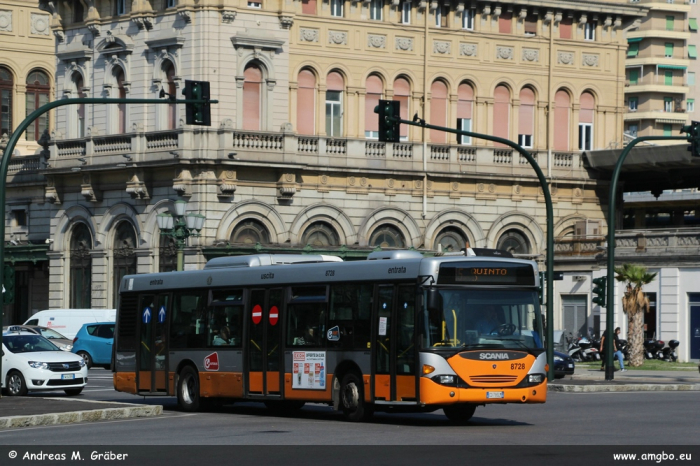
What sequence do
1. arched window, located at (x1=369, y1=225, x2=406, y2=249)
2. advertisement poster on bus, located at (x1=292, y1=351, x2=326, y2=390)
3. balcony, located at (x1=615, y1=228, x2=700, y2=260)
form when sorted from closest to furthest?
advertisement poster on bus, located at (x1=292, y1=351, x2=326, y2=390)
balcony, located at (x1=615, y1=228, x2=700, y2=260)
arched window, located at (x1=369, y1=225, x2=406, y2=249)

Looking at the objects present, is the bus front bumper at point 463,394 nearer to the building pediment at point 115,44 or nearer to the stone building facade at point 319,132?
the stone building facade at point 319,132

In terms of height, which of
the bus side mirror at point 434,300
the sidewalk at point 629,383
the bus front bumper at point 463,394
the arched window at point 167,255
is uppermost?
the arched window at point 167,255

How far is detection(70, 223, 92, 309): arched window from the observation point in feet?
183

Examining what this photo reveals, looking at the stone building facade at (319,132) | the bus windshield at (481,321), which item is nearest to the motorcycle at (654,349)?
the stone building facade at (319,132)

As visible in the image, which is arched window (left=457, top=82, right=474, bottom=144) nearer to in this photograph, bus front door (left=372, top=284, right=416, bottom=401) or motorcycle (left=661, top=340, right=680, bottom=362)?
motorcycle (left=661, top=340, right=680, bottom=362)

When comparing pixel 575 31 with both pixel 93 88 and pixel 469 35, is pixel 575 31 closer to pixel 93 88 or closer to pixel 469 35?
pixel 469 35

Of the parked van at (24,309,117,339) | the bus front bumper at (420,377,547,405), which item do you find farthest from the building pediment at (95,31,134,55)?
the bus front bumper at (420,377,547,405)

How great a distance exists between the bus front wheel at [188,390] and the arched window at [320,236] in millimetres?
25195

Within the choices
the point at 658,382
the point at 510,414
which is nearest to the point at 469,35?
the point at 658,382

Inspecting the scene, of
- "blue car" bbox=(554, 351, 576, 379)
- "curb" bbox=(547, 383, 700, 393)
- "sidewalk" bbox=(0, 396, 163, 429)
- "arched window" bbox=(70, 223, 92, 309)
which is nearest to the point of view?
"sidewalk" bbox=(0, 396, 163, 429)

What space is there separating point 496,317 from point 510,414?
348cm

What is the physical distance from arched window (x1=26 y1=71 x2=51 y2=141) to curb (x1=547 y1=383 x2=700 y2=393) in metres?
38.9

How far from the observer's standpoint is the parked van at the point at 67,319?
168 feet

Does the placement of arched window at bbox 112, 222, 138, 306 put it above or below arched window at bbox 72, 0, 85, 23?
below
